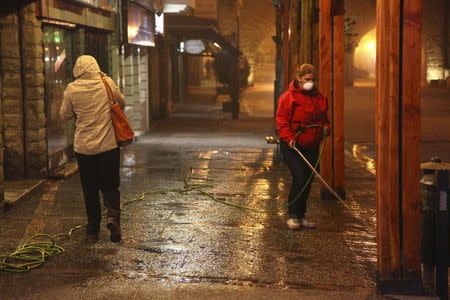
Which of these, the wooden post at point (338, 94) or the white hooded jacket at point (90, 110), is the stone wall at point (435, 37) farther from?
the white hooded jacket at point (90, 110)

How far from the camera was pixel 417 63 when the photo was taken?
5.52 meters

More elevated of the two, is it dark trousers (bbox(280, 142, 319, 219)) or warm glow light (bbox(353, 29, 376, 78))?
warm glow light (bbox(353, 29, 376, 78))

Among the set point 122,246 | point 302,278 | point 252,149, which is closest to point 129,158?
point 252,149

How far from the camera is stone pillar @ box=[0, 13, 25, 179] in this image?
401 inches

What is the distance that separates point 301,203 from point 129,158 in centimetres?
→ 628

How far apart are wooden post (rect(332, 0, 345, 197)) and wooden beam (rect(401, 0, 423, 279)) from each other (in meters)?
3.58

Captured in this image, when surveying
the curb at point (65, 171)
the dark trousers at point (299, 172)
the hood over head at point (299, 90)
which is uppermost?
the hood over head at point (299, 90)

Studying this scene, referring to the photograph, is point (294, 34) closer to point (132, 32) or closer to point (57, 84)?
point (57, 84)

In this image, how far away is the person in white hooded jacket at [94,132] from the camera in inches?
282

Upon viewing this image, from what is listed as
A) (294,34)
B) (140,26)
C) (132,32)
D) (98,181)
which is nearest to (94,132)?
(98,181)

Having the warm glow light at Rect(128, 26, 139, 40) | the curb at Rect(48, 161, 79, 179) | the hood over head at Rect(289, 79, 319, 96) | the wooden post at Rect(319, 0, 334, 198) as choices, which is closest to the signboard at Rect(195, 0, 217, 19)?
the warm glow light at Rect(128, 26, 139, 40)

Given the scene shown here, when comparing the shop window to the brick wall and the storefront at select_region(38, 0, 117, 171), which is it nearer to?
the storefront at select_region(38, 0, 117, 171)

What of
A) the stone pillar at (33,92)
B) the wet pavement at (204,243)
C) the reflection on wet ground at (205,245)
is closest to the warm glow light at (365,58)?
the wet pavement at (204,243)

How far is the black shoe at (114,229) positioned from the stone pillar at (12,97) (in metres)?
3.81
